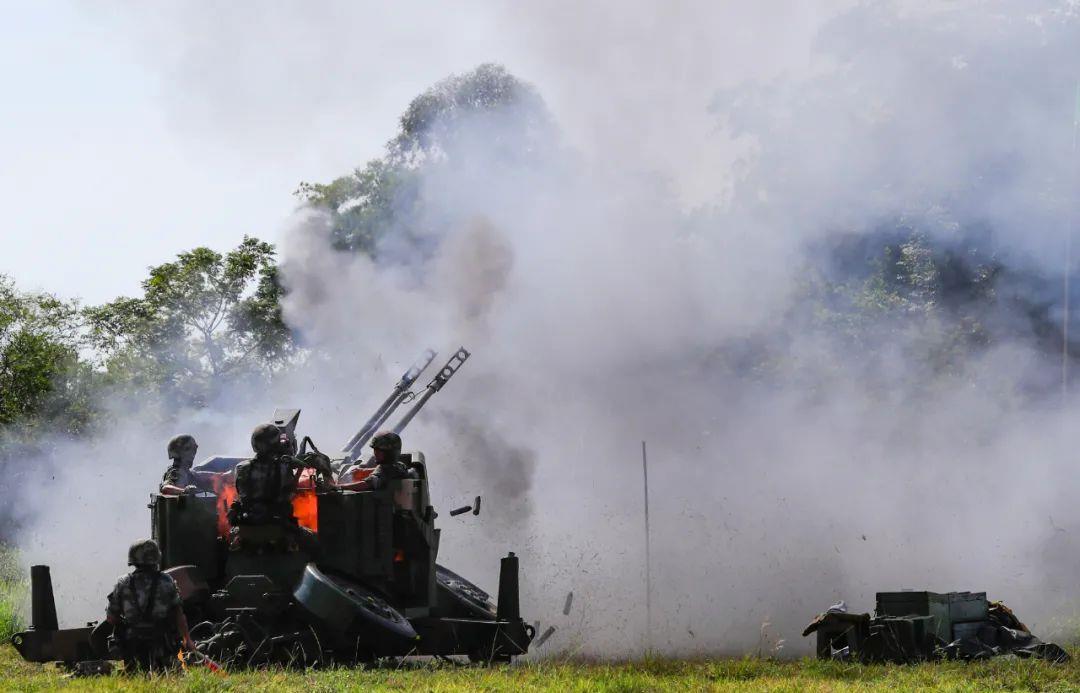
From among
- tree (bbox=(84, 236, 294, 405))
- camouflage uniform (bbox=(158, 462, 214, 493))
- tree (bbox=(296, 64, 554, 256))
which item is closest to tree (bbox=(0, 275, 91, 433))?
tree (bbox=(84, 236, 294, 405))

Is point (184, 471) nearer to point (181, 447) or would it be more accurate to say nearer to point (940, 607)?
point (181, 447)

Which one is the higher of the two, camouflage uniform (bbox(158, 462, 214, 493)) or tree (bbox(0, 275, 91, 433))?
tree (bbox(0, 275, 91, 433))

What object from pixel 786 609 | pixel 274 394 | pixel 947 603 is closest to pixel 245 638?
pixel 947 603

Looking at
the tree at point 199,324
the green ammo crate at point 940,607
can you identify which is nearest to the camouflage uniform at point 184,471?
the green ammo crate at point 940,607

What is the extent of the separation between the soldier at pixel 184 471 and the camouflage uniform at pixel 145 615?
301cm

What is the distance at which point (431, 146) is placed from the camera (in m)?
28.6

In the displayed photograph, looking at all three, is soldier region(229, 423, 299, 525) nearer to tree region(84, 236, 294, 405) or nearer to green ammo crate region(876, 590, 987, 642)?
green ammo crate region(876, 590, 987, 642)

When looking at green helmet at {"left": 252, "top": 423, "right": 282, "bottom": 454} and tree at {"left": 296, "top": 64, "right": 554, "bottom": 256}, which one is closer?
green helmet at {"left": 252, "top": 423, "right": 282, "bottom": 454}

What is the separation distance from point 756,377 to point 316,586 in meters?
11.0

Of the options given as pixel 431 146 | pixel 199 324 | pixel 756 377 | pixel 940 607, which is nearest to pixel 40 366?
pixel 199 324

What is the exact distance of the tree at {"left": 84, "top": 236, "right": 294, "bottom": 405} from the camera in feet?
113

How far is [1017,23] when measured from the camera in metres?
19.7

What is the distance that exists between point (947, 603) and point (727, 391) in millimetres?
9275

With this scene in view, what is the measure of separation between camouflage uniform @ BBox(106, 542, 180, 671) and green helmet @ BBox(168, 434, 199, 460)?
321cm
